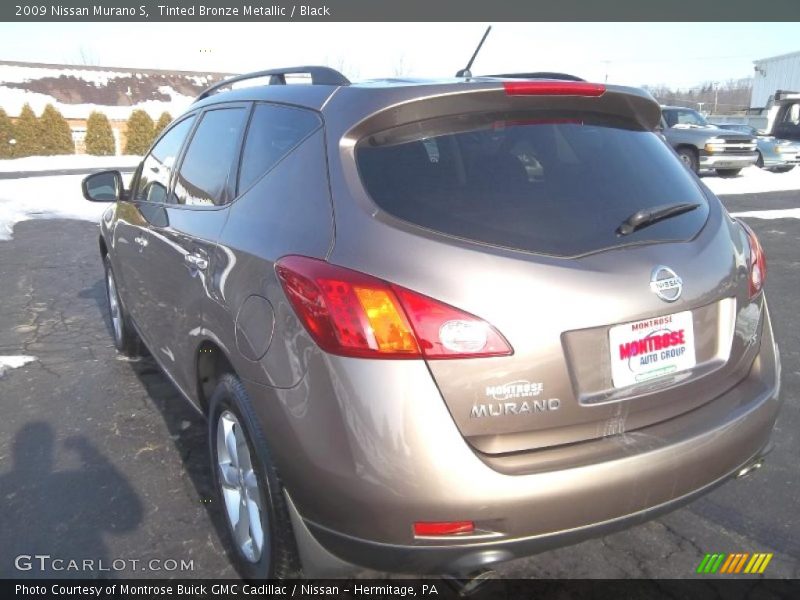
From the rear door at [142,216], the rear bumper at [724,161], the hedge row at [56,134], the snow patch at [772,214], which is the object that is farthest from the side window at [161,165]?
the hedge row at [56,134]

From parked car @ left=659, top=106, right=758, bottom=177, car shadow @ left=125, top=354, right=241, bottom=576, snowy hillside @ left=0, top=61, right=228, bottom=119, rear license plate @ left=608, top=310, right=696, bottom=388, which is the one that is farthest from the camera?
snowy hillside @ left=0, top=61, right=228, bottom=119

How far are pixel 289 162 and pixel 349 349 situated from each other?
822 millimetres

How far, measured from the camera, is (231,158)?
9.25 feet

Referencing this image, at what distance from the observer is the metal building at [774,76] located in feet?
154

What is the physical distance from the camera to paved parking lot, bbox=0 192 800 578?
2.59 m

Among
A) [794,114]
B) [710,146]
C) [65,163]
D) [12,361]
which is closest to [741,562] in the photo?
[12,361]

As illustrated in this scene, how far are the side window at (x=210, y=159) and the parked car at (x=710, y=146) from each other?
631 inches

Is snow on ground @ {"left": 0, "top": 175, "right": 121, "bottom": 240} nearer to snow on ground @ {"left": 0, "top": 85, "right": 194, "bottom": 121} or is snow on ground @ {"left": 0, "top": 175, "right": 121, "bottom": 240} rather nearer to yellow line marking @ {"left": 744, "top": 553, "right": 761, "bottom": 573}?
yellow line marking @ {"left": 744, "top": 553, "right": 761, "bottom": 573}

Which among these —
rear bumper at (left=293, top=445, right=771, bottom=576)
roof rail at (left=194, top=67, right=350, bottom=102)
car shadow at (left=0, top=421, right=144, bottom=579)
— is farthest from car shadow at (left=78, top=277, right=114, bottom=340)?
rear bumper at (left=293, top=445, right=771, bottom=576)

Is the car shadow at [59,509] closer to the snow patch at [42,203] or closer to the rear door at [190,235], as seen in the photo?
the rear door at [190,235]

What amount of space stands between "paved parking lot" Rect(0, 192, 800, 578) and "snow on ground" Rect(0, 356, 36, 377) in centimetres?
9
